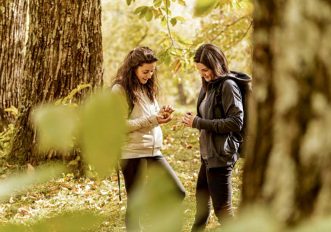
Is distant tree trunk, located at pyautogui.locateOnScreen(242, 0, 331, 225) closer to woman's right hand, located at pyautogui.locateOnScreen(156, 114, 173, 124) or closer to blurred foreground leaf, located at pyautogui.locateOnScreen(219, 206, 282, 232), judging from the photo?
blurred foreground leaf, located at pyautogui.locateOnScreen(219, 206, 282, 232)

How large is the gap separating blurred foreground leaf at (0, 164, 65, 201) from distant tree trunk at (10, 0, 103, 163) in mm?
5476

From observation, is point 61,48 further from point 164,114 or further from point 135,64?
point 164,114

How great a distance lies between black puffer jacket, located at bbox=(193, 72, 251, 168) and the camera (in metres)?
3.90

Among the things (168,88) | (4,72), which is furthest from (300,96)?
(168,88)

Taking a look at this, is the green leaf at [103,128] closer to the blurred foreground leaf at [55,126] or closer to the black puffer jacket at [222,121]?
the blurred foreground leaf at [55,126]

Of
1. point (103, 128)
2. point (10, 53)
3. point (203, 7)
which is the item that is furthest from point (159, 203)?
point (10, 53)

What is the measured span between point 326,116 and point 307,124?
3 centimetres

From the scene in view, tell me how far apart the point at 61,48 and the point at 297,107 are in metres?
5.70

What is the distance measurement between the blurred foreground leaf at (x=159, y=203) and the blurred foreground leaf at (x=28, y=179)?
9cm

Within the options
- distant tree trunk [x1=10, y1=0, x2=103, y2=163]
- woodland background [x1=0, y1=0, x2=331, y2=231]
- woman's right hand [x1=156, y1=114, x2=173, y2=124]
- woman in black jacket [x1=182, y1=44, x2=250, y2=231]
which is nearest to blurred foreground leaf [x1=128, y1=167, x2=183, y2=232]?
woodland background [x1=0, y1=0, x2=331, y2=231]

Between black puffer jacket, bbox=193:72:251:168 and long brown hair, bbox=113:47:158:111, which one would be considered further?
long brown hair, bbox=113:47:158:111

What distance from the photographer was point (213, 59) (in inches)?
159

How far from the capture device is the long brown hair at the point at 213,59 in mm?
4027

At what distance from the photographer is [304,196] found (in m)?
0.67
